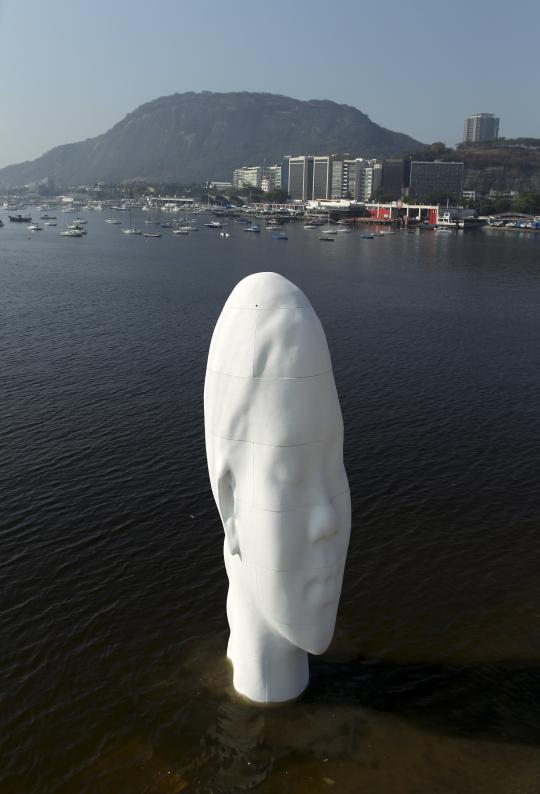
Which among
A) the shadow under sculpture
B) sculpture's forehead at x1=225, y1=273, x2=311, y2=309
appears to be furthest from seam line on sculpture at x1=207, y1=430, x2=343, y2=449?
sculpture's forehead at x1=225, y1=273, x2=311, y2=309

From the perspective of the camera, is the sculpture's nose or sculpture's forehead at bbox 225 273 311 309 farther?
the sculpture's nose

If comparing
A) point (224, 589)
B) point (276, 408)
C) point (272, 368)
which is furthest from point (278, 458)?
point (224, 589)

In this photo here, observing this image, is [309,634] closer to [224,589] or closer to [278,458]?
[278,458]

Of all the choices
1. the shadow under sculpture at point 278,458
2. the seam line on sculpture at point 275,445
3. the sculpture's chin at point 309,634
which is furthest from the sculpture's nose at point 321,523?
the sculpture's chin at point 309,634

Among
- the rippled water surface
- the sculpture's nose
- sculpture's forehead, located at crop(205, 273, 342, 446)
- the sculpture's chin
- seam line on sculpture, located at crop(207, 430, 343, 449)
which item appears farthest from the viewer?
the rippled water surface

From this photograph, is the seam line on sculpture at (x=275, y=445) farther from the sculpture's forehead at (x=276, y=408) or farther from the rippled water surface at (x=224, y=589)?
the rippled water surface at (x=224, y=589)

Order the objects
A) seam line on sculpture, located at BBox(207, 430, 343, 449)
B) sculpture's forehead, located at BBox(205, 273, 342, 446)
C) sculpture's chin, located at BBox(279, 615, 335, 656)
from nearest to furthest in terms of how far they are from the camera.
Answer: sculpture's forehead, located at BBox(205, 273, 342, 446) < seam line on sculpture, located at BBox(207, 430, 343, 449) < sculpture's chin, located at BBox(279, 615, 335, 656)

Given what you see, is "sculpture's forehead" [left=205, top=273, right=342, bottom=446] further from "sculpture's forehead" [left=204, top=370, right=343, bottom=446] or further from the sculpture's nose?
the sculpture's nose
